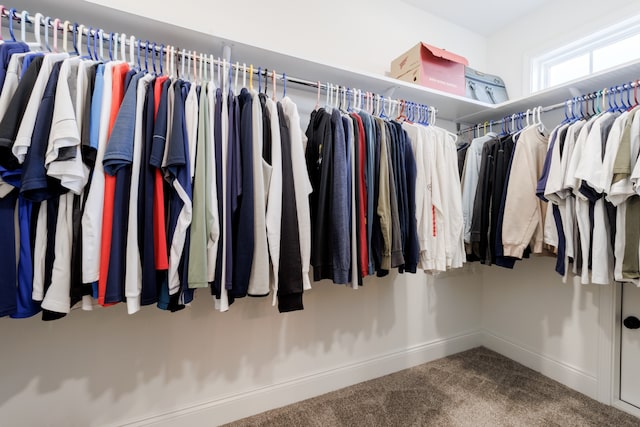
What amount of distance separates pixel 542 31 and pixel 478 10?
484 millimetres

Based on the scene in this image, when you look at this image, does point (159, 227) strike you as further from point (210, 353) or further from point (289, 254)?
point (210, 353)

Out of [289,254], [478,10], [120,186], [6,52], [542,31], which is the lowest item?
[289,254]

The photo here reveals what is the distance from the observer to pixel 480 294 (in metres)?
2.46

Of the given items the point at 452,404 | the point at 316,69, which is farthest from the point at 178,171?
the point at 452,404

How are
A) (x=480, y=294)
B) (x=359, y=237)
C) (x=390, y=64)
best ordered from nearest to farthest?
(x=359, y=237)
(x=390, y=64)
(x=480, y=294)

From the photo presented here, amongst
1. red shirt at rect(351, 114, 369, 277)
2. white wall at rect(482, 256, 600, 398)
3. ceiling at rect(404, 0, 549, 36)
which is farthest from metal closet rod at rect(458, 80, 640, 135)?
red shirt at rect(351, 114, 369, 277)

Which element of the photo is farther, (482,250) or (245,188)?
(482,250)

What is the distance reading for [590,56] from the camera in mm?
2000

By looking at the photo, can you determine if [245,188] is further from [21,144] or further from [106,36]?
[106,36]

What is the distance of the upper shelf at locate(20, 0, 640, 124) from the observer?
1.13 m

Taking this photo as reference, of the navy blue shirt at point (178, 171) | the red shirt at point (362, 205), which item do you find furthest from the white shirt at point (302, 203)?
the navy blue shirt at point (178, 171)

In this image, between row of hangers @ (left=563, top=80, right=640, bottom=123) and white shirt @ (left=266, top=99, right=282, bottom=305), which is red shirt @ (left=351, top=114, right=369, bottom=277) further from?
row of hangers @ (left=563, top=80, right=640, bottom=123)

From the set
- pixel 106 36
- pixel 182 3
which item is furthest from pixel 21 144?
pixel 182 3

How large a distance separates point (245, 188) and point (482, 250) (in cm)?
146
